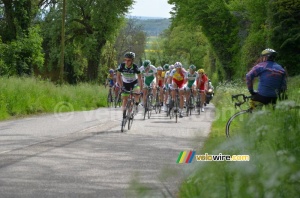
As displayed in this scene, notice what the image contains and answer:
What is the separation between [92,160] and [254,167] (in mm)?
6800

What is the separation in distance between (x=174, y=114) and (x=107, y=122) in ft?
10.6

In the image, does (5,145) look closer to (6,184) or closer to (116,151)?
(116,151)

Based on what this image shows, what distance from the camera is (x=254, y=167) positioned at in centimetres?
407

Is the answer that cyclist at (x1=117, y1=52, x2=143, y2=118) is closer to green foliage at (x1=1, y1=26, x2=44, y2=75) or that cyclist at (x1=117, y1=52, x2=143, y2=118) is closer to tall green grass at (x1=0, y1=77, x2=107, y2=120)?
tall green grass at (x1=0, y1=77, x2=107, y2=120)

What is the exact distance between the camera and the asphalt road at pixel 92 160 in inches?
184

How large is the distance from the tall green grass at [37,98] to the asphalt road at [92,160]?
280 inches

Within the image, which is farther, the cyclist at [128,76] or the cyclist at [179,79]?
the cyclist at [179,79]

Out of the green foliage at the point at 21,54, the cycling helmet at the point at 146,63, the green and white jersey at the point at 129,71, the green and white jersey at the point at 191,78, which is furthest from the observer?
the green foliage at the point at 21,54

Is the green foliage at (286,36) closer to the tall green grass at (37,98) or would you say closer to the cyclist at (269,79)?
the tall green grass at (37,98)

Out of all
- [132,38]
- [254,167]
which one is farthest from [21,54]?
[132,38]

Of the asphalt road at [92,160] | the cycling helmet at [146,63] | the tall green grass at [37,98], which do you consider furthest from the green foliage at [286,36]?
the asphalt road at [92,160]

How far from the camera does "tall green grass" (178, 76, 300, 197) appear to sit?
377 centimetres

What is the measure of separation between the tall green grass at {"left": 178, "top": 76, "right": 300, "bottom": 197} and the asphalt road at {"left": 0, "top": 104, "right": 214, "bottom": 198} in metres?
0.16

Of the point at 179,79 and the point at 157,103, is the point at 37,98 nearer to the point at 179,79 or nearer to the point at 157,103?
the point at 157,103
